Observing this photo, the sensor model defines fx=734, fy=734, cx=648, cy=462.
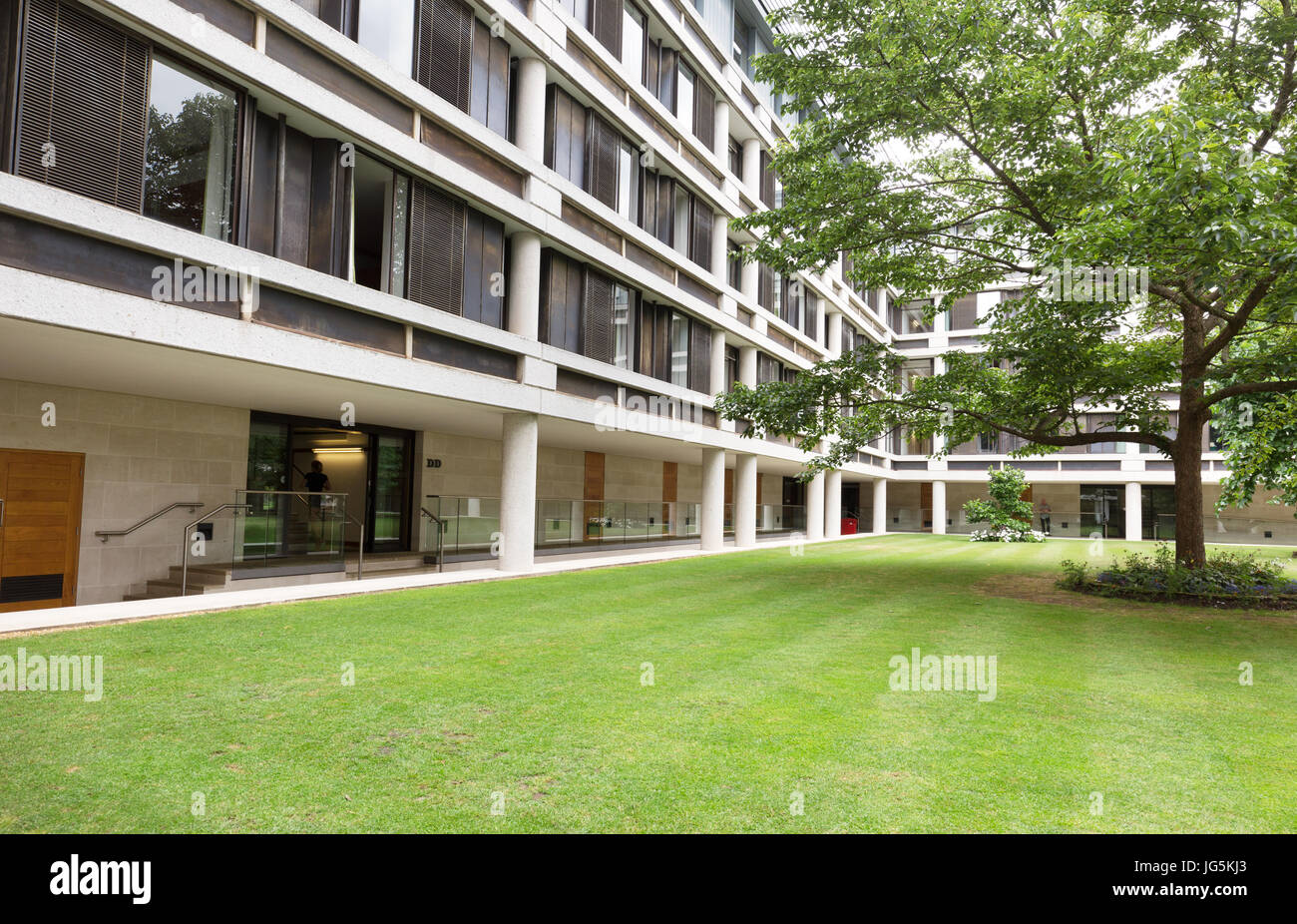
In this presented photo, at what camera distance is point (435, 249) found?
46.5ft

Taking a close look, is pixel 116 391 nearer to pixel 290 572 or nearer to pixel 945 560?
pixel 290 572

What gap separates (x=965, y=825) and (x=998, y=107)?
1381 centimetres

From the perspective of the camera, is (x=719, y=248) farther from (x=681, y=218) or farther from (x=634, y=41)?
(x=634, y=41)

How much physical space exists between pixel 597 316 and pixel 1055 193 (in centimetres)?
1048

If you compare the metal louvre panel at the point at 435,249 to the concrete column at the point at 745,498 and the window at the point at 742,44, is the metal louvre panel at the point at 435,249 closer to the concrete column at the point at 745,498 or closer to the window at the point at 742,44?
the concrete column at the point at 745,498

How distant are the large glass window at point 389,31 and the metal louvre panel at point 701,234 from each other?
12.1 meters

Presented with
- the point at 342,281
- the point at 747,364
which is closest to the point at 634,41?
the point at 747,364

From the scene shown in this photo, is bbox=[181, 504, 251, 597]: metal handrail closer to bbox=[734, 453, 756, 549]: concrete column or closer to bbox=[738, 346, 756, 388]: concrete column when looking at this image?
bbox=[734, 453, 756, 549]: concrete column

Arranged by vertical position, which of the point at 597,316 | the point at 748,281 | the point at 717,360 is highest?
the point at 748,281

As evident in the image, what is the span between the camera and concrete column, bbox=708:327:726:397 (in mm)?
25172

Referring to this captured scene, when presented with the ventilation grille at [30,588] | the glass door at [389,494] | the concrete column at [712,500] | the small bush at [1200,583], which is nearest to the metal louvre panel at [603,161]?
the glass door at [389,494]

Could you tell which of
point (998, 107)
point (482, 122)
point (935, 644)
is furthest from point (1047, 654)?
point (482, 122)

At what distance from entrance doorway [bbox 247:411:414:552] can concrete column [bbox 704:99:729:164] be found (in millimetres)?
15090

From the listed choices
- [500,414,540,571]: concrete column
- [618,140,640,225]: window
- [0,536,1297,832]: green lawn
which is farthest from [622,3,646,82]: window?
[0,536,1297,832]: green lawn
